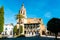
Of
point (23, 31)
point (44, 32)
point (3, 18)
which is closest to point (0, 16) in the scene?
point (3, 18)

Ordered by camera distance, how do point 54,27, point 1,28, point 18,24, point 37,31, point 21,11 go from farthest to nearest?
point 21,11, point 18,24, point 37,31, point 1,28, point 54,27

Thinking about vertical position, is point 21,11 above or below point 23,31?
above

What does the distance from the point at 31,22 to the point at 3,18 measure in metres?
27.9

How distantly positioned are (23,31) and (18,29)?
539 cm

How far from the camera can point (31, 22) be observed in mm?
109438

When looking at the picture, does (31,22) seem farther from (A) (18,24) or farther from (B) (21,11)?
(B) (21,11)

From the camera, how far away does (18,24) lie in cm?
11494

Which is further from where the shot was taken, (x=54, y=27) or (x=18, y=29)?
(x=18, y=29)

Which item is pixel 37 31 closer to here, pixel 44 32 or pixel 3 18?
pixel 44 32

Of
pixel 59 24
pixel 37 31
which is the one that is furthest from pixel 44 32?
pixel 59 24

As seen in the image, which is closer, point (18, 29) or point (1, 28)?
point (1, 28)

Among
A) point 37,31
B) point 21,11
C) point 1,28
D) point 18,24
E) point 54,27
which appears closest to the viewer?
point 54,27

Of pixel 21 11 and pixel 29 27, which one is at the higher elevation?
pixel 21 11

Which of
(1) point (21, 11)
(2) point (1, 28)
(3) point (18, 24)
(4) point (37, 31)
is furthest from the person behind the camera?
(1) point (21, 11)
